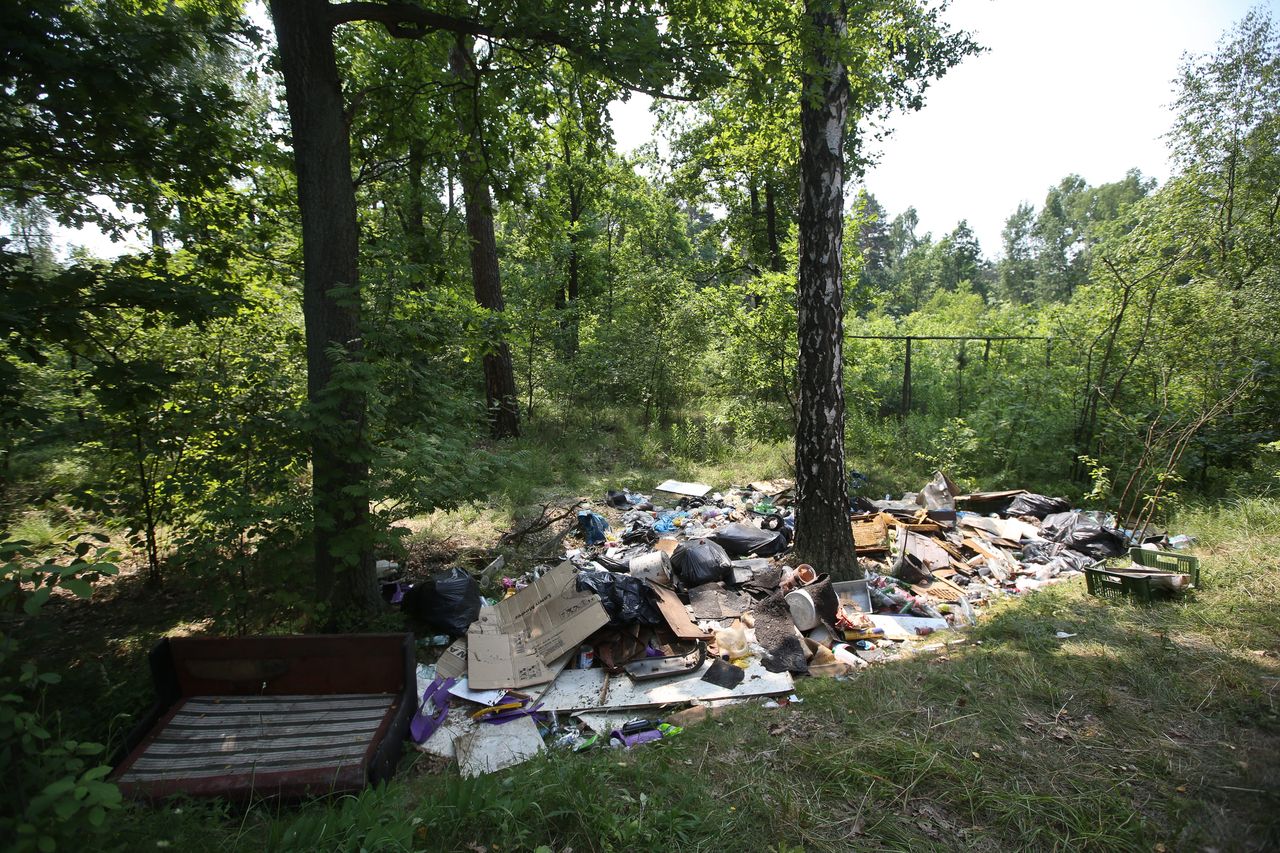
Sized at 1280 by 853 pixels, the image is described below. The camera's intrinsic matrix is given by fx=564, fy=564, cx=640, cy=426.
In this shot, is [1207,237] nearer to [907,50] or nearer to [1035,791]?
[907,50]

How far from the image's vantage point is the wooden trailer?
2.51 meters

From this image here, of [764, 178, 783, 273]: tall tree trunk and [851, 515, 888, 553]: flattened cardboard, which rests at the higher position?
[764, 178, 783, 273]: tall tree trunk

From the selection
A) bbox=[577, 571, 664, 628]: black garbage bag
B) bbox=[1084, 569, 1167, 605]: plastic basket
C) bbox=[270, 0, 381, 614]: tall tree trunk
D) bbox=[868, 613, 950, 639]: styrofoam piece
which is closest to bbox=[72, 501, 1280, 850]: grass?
bbox=[1084, 569, 1167, 605]: plastic basket

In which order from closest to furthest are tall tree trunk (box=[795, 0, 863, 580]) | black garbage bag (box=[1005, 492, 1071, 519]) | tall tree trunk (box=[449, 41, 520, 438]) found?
tall tree trunk (box=[795, 0, 863, 580]) < black garbage bag (box=[1005, 492, 1071, 519]) < tall tree trunk (box=[449, 41, 520, 438])

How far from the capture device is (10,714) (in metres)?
1.38

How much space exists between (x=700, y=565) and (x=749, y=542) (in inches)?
36.1

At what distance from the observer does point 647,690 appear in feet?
11.9

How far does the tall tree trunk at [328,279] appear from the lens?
343 centimetres

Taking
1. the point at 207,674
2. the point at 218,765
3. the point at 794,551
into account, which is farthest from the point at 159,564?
the point at 794,551

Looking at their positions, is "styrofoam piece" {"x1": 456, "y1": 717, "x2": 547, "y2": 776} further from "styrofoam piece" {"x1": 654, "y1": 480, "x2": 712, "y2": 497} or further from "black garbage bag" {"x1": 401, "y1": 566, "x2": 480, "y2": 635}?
"styrofoam piece" {"x1": 654, "y1": 480, "x2": 712, "y2": 497}

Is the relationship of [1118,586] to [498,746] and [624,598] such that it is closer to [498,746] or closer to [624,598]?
[624,598]

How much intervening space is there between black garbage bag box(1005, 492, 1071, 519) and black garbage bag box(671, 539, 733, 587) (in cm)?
406

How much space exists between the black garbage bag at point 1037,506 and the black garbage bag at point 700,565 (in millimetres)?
4059

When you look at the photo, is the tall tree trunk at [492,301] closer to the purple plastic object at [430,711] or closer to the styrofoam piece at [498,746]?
the purple plastic object at [430,711]
